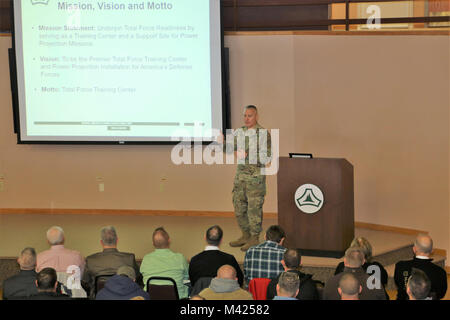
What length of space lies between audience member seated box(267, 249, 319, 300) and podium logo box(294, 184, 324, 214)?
1.42 metres

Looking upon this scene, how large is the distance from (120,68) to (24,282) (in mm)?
3758

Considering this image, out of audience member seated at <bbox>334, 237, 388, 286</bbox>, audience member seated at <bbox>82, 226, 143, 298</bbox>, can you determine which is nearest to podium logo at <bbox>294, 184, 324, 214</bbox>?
audience member seated at <bbox>334, 237, 388, 286</bbox>

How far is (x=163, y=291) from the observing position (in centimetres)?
478

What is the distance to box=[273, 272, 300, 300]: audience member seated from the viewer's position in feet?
13.5

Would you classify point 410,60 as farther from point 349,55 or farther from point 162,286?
point 162,286

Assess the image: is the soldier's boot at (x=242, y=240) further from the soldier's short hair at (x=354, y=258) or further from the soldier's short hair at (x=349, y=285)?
the soldier's short hair at (x=349, y=285)

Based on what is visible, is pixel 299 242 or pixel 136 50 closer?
pixel 299 242

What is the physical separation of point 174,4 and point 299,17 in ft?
4.76

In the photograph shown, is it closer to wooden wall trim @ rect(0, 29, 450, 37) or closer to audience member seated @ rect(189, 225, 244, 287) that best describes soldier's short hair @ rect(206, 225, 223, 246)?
audience member seated @ rect(189, 225, 244, 287)

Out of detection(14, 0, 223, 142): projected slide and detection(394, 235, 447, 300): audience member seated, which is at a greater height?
detection(14, 0, 223, 142): projected slide

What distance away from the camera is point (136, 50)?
8.01 meters

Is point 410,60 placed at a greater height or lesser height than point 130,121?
greater
